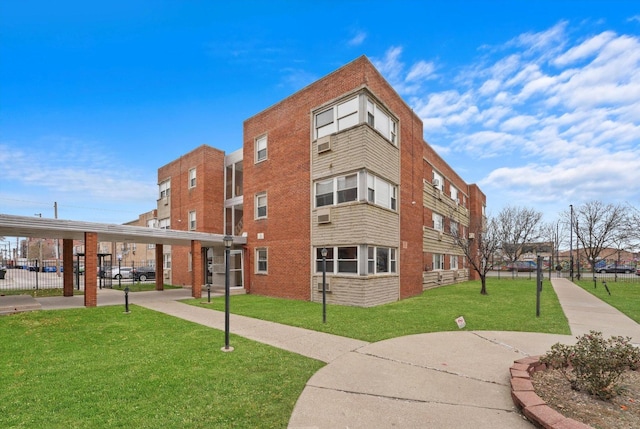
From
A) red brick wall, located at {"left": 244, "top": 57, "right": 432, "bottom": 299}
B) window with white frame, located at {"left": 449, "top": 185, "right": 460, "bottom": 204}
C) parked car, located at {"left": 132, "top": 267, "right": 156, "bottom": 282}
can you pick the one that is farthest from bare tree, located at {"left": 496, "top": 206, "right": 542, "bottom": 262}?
parked car, located at {"left": 132, "top": 267, "right": 156, "bottom": 282}

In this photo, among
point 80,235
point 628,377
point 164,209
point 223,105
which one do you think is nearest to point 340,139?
point 223,105

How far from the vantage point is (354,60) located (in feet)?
46.9

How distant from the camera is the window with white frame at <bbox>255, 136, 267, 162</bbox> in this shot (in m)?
18.6

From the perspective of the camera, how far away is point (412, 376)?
5453 millimetres

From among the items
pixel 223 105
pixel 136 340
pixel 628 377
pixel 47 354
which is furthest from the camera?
pixel 223 105

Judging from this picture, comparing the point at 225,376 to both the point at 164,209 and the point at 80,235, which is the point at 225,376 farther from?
the point at 164,209

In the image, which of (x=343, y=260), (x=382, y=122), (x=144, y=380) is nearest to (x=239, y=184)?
(x=382, y=122)

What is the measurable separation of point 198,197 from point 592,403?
23550 mm

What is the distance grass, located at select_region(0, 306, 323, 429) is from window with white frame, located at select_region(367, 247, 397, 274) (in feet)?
24.2

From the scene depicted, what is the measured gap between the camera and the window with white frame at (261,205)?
18447 mm

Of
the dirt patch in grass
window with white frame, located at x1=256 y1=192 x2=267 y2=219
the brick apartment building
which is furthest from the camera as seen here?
window with white frame, located at x1=256 y1=192 x2=267 y2=219

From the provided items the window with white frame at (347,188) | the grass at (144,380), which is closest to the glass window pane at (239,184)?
the window with white frame at (347,188)

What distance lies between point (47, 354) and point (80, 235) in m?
10.3

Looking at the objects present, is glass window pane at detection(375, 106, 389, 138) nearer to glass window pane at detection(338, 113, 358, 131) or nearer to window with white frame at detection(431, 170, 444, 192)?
glass window pane at detection(338, 113, 358, 131)
